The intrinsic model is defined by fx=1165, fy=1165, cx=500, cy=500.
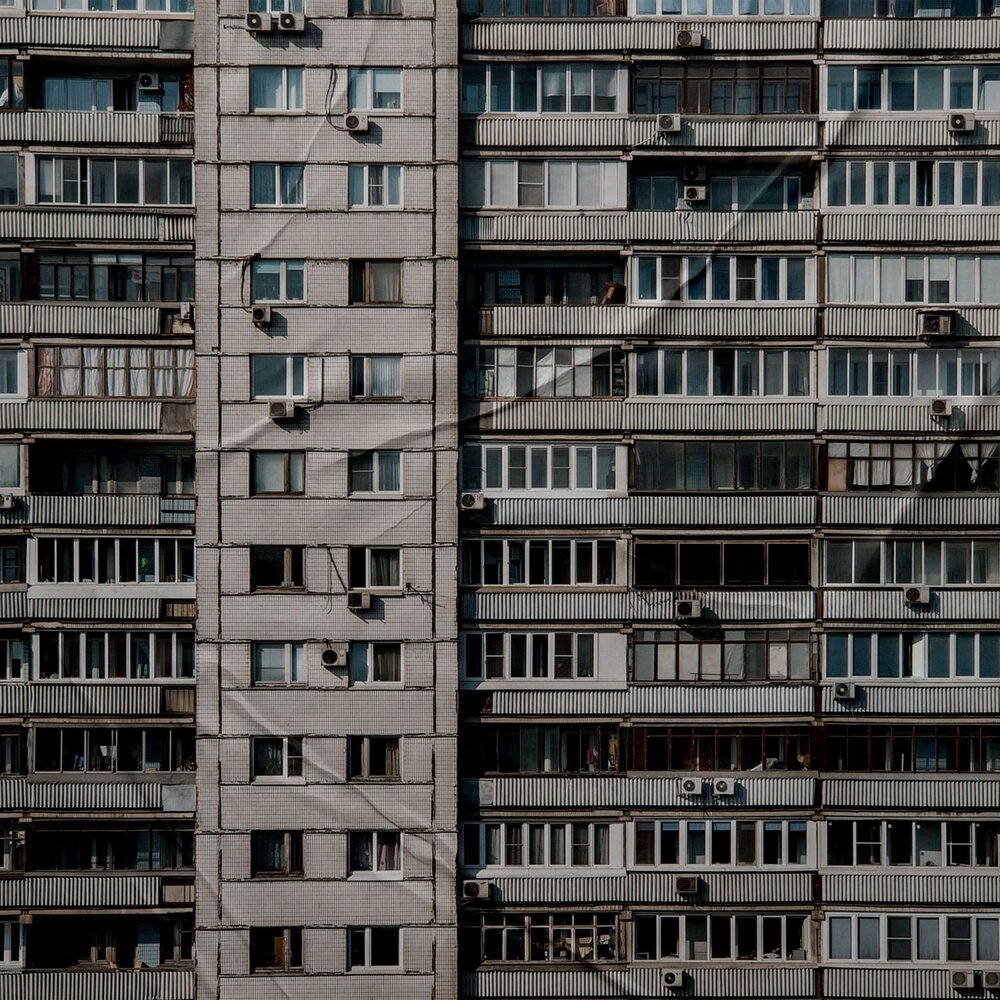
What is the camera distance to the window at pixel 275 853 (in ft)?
60.4

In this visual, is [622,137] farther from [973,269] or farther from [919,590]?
[919,590]

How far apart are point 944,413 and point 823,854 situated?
7.30 meters

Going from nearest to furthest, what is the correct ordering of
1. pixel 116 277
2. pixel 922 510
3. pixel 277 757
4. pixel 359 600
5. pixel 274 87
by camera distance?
pixel 359 600, pixel 274 87, pixel 277 757, pixel 922 510, pixel 116 277

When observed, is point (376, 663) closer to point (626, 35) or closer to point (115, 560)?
point (115, 560)

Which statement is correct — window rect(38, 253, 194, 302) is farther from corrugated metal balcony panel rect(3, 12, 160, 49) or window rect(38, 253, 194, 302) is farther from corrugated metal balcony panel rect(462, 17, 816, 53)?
corrugated metal balcony panel rect(462, 17, 816, 53)

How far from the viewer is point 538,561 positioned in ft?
61.9

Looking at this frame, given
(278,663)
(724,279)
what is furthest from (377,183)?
(278,663)

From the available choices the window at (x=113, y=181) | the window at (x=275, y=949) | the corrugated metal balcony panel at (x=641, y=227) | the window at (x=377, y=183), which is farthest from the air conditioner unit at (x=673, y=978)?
the window at (x=113, y=181)

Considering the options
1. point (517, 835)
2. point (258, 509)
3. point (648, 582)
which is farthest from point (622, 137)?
point (517, 835)

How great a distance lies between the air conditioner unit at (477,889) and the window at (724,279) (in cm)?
968

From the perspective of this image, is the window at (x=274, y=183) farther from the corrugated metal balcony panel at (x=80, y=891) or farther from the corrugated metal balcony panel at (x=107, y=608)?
the corrugated metal balcony panel at (x=80, y=891)

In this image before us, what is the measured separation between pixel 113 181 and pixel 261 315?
3422mm

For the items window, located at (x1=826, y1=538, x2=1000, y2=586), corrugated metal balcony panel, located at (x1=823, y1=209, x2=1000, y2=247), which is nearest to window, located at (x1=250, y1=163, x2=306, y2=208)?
corrugated metal balcony panel, located at (x1=823, y1=209, x2=1000, y2=247)

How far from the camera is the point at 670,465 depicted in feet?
61.5
